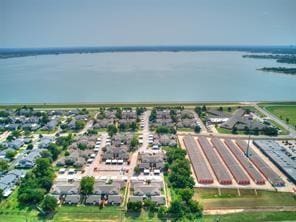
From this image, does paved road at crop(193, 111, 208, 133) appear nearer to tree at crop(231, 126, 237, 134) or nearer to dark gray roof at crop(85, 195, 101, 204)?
tree at crop(231, 126, 237, 134)

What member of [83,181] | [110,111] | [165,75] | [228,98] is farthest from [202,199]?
[165,75]

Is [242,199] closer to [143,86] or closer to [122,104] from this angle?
[122,104]

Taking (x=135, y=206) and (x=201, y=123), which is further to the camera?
(x=201, y=123)

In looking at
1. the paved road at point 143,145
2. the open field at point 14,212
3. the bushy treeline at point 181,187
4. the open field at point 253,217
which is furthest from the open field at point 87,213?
the open field at point 253,217

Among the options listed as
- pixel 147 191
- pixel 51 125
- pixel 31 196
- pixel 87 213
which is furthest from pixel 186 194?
pixel 51 125

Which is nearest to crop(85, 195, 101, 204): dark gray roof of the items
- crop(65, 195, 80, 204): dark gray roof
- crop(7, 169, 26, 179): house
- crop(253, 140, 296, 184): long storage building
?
crop(65, 195, 80, 204): dark gray roof

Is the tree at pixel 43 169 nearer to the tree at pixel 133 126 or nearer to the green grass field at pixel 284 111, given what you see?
the tree at pixel 133 126
